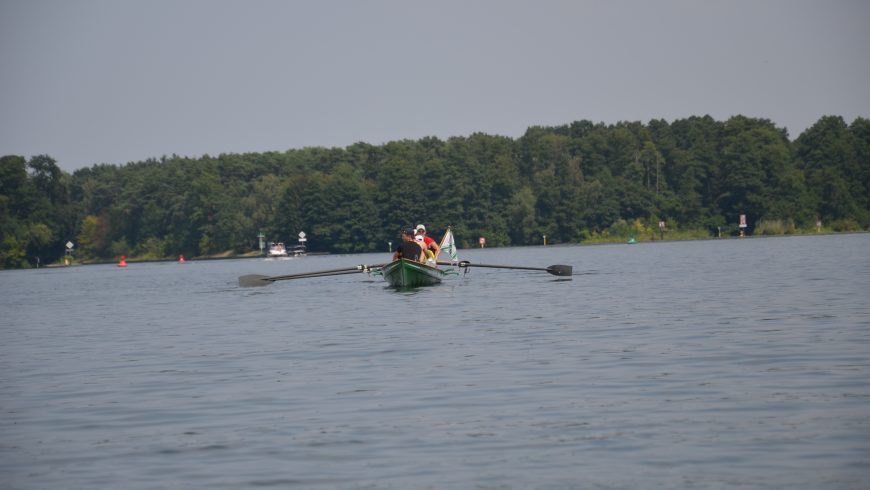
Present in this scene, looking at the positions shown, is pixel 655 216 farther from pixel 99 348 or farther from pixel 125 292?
pixel 99 348

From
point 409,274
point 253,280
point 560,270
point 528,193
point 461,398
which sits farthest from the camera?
point 528,193

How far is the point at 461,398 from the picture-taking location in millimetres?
16312

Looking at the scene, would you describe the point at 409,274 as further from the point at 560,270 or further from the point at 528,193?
the point at 528,193

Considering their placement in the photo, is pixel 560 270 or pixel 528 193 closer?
pixel 560 270

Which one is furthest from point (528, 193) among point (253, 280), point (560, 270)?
point (253, 280)

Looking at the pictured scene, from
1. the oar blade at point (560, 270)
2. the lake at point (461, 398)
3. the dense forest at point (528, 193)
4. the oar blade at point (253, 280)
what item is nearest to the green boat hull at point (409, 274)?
the oar blade at point (560, 270)

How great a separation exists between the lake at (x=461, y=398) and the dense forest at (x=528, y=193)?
376 ft

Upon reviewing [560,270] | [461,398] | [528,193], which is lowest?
[461,398]

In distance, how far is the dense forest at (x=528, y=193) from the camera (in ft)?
472

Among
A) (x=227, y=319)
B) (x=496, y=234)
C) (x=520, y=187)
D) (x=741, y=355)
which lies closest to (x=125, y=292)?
(x=227, y=319)

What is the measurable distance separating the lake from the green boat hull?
7.43 metres

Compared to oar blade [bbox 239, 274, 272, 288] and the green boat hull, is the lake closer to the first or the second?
the green boat hull

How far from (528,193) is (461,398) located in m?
136

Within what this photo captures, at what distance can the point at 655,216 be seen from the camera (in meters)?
150
